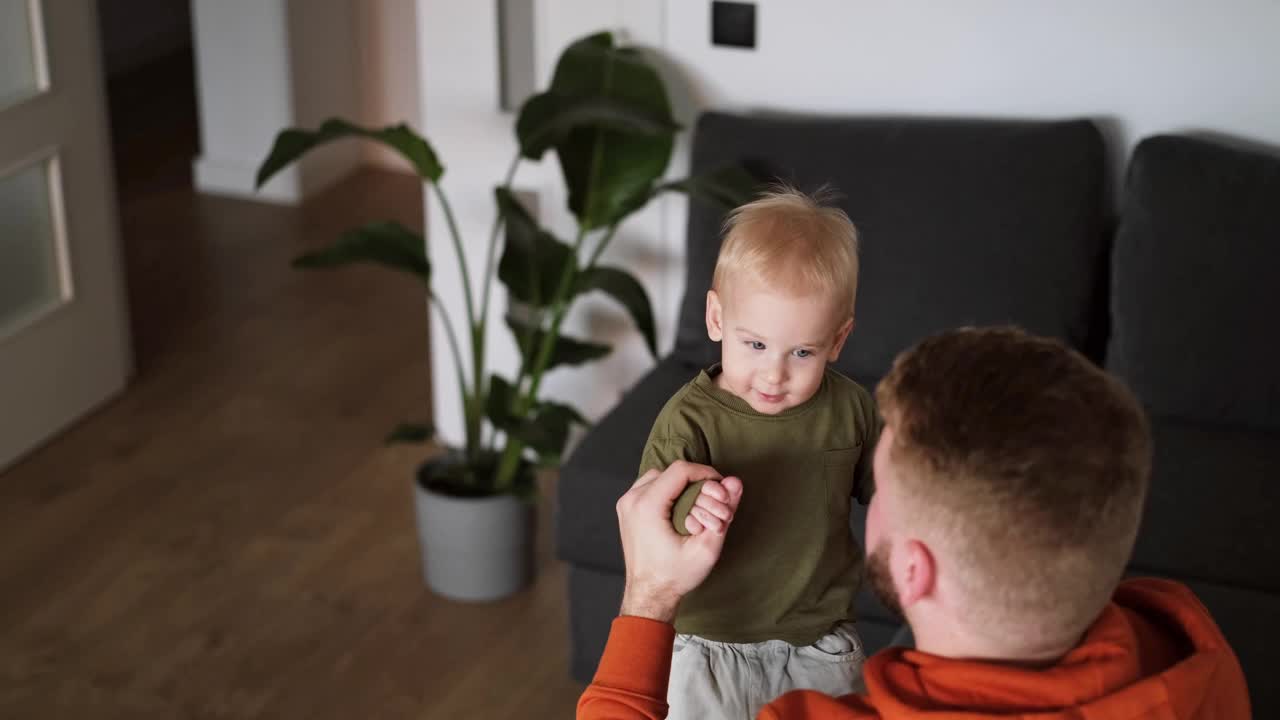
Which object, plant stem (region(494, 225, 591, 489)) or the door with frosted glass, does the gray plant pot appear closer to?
plant stem (region(494, 225, 591, 489))

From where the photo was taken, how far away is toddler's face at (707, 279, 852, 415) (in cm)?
134

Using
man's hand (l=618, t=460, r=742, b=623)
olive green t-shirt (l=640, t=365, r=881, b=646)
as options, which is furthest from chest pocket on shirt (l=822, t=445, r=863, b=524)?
man's hand (l=618, t=460, r=742, b=623)

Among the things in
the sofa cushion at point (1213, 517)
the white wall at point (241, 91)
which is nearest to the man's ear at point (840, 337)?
the sofa cushion at point (1213, 517)

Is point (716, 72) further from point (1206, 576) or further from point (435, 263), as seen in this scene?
point (1206, 576)

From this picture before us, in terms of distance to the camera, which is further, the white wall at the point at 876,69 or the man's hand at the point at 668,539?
the white wall at the point at 876,69

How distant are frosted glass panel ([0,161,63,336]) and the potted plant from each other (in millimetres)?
1041

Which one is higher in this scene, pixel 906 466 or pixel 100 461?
pixel 906 466

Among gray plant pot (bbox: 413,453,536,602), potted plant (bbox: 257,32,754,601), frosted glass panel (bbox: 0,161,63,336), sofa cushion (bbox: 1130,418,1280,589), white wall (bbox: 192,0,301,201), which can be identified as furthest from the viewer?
white wall (bbox: 192,0,301,201)

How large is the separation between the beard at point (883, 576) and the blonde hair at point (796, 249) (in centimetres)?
25

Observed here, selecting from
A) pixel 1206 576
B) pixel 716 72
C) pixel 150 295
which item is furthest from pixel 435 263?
pixel 1206 576

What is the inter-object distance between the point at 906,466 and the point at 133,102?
19.4ft

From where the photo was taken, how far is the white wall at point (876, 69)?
2.85 meters

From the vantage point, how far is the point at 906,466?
1136mm

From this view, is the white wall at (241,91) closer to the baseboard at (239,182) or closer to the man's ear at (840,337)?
the baseboard at (239,182)
